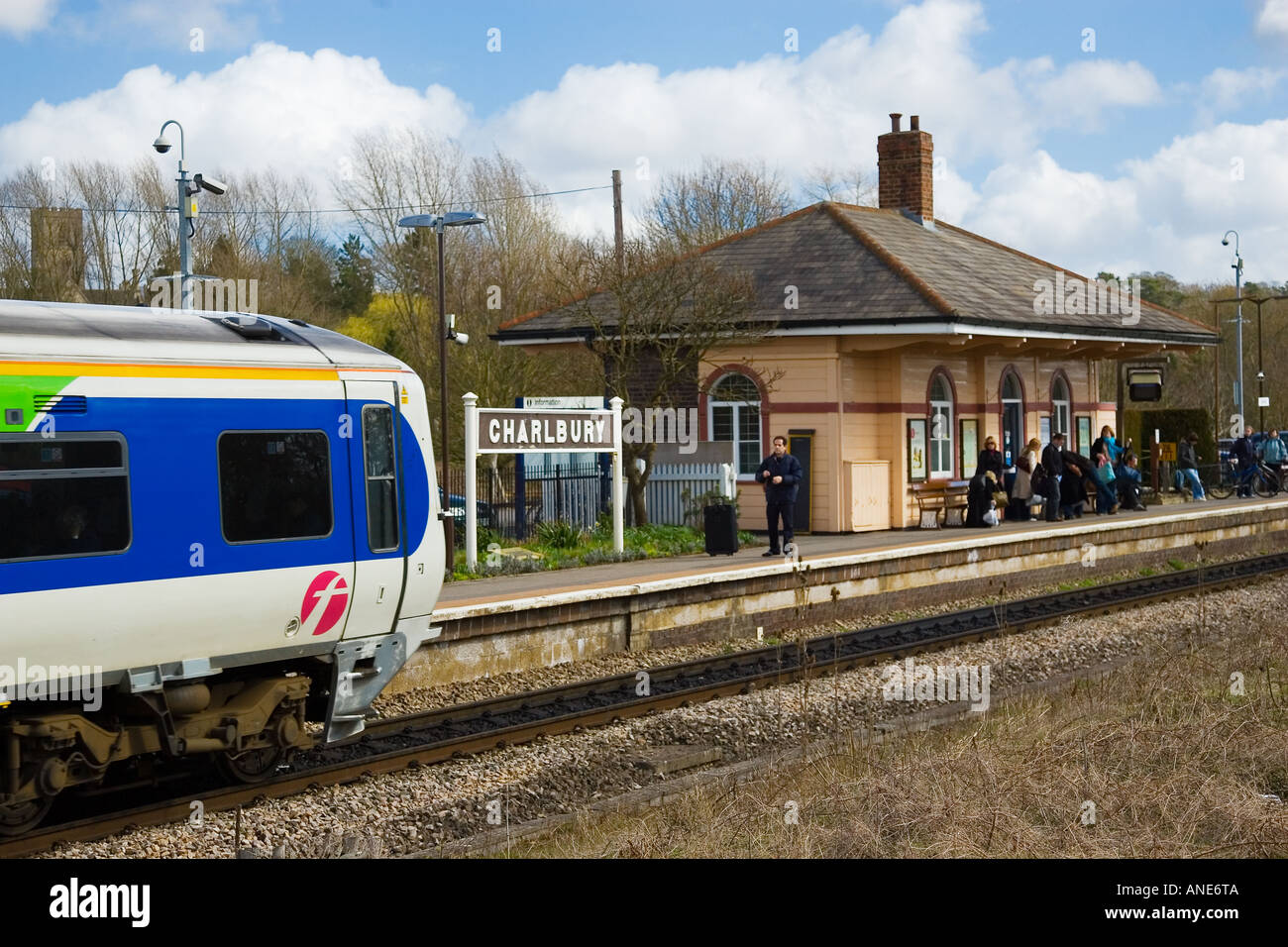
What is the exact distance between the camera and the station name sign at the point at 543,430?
17719mm

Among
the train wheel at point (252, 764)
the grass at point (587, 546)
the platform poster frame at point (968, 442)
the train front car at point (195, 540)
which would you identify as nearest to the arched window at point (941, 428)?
the platform poster frame at point (968, 442)

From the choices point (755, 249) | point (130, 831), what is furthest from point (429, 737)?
point (755, 249)

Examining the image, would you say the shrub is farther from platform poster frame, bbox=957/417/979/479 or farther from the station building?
platform poster frame, bbox=957/417/979/479

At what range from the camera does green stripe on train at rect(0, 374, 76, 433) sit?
735 centimetres

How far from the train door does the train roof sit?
0.90 ft

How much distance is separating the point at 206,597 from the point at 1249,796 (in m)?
5.79

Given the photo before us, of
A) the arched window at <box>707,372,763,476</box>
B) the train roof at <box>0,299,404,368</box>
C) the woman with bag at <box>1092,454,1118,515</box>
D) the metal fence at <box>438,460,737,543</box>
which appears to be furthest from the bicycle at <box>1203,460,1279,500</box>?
the train roof at <box>0,299,404,368</box>

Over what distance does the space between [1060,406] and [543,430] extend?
15.9 metres

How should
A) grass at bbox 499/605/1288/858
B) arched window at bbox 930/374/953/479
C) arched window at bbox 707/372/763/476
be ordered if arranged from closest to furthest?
grass at bbox 499/605/1288/858 < arched window at bbox 707/372/763/476 < arched window at bbox 930/374/953/479

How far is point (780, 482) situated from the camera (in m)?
18.8

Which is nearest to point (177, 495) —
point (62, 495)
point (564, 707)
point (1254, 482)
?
point (62, 495)

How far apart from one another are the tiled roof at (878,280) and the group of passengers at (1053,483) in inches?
89.1

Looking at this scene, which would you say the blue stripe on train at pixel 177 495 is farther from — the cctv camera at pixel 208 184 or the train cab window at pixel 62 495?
the cctv camera at pixel 208 184

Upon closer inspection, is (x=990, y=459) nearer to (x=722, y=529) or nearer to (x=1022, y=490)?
(x=1022, y=490)
